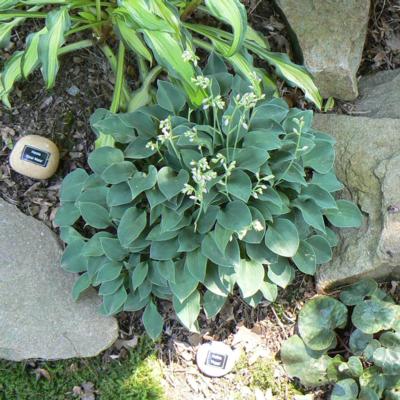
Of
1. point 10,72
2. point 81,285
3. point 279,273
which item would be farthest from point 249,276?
point 10,72

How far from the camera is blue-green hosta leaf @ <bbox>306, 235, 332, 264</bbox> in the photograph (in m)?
2.96

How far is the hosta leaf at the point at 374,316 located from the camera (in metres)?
2.98

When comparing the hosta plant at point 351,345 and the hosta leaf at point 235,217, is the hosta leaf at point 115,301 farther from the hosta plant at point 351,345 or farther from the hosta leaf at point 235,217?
the hosta plant at point 351,345

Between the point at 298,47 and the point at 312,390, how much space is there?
192 centimetres

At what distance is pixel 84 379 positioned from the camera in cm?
323

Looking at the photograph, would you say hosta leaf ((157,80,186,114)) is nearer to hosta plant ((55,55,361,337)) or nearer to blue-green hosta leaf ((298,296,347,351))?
hosta plant ((55,55,361,337))

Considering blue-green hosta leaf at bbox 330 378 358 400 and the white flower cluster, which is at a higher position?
the white flower cluster

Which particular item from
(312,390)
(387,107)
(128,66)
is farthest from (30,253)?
(387,107)

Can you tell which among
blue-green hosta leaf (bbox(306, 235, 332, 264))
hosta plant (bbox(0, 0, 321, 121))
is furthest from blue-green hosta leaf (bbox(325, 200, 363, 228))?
hosta plant (bbox(0, 0, 321, 121))

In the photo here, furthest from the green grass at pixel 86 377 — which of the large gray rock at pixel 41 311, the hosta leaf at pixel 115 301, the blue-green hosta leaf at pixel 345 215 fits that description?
the blue-green hosta leaf at pixel 345 215

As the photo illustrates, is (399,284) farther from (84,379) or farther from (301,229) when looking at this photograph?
(84,379)

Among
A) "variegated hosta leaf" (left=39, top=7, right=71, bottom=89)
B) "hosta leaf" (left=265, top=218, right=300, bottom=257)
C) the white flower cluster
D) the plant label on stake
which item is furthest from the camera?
the plant label on stake

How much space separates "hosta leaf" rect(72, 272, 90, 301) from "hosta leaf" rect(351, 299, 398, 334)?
1.40m

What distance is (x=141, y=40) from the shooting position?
9.76ft
